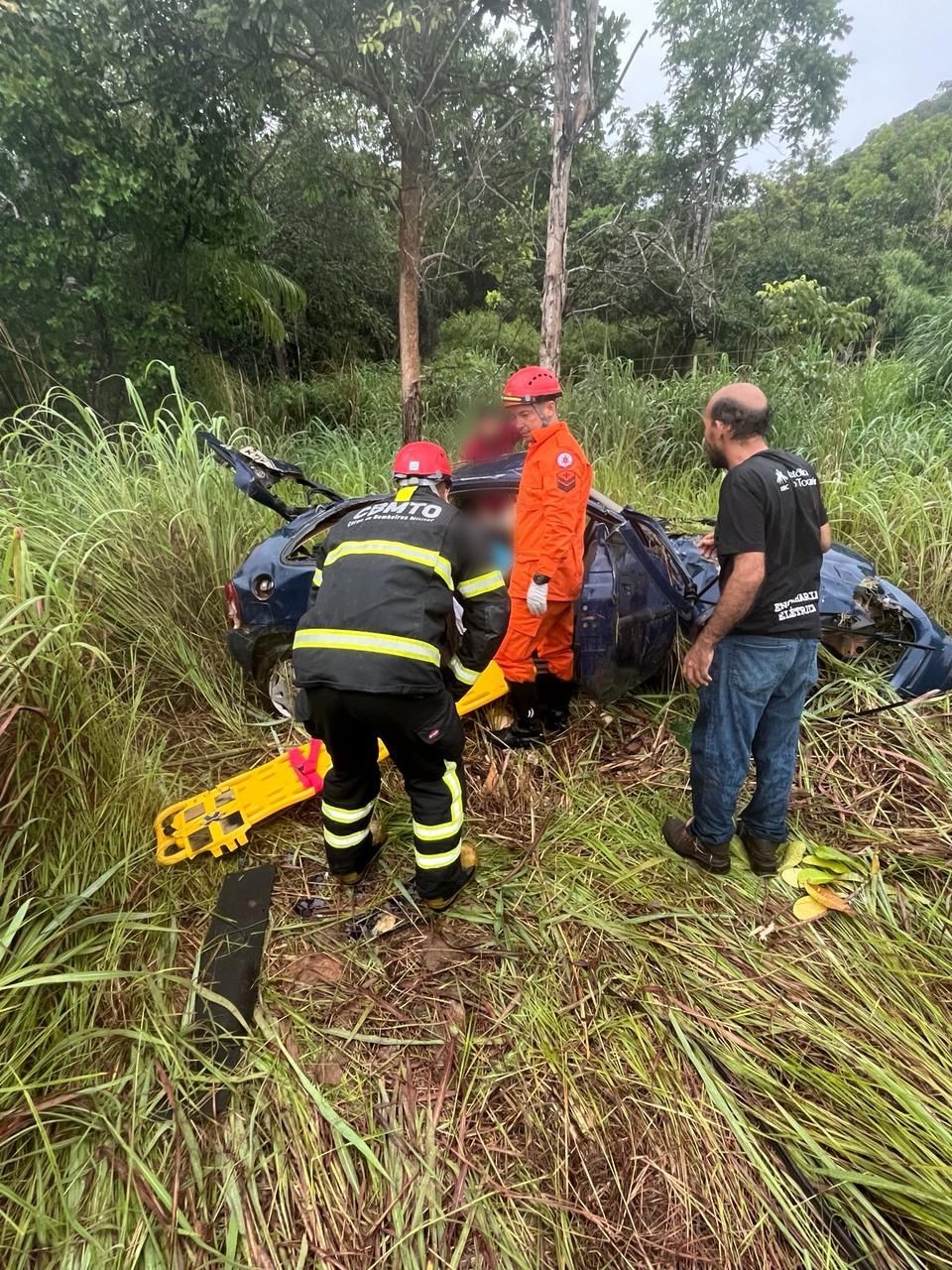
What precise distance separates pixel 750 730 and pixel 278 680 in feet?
7.83

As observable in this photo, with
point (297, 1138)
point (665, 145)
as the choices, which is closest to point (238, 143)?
point (297, 1138)

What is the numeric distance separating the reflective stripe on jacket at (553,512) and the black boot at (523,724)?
1.72 feet

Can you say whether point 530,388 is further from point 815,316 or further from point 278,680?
point 815,316

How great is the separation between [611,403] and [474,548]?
4.47m

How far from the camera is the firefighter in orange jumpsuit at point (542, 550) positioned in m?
2.76

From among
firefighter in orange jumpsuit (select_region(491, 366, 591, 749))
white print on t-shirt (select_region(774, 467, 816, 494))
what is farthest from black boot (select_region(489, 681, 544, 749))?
white print on t-shirt (select_region(774, 467, 816, 494))

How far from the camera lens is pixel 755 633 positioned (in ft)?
6.70

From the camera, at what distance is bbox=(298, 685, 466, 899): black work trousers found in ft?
6.39

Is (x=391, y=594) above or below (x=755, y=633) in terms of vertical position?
above

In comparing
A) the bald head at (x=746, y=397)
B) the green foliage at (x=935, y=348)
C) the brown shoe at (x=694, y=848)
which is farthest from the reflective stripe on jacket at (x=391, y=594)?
the green foliage at (x=935, y=348)

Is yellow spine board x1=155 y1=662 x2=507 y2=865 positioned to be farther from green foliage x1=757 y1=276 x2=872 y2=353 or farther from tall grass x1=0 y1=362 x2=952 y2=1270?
green foliage x1=757 y1=276 x2=872 y2=353

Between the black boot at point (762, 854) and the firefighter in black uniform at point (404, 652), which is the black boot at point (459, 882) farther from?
the black boot at point (762, 854)

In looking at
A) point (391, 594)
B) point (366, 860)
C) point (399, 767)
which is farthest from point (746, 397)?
point (366, 860)

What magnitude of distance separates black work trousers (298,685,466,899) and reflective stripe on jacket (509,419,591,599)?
969mm
